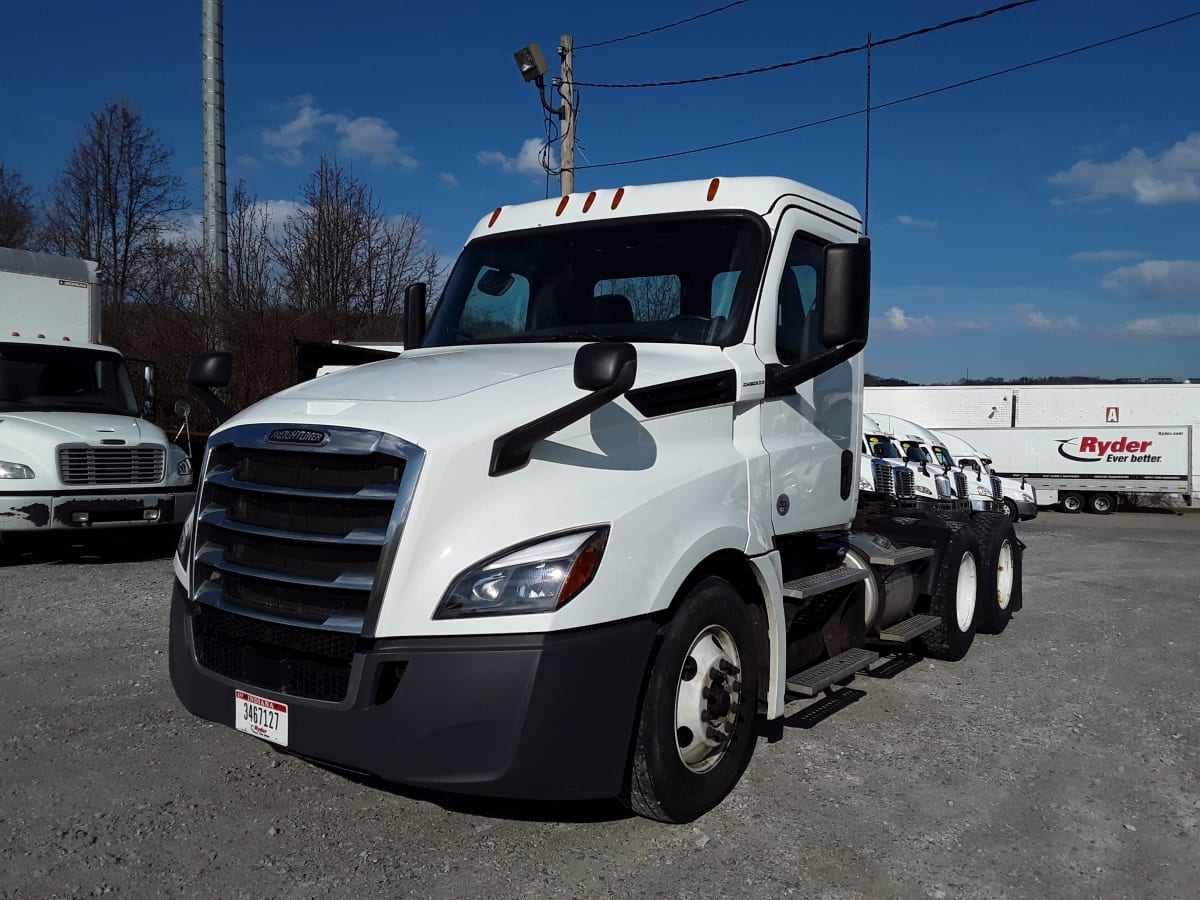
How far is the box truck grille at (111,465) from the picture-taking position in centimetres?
1027

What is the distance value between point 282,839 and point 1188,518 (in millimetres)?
31890

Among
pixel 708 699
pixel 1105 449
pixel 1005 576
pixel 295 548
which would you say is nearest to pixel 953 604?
pixel 1005 576

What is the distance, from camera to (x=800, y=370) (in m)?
4.65

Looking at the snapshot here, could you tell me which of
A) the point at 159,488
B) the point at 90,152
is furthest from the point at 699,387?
the point at 90,152

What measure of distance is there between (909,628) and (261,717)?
4199 mm

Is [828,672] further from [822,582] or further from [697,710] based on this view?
[697,710]

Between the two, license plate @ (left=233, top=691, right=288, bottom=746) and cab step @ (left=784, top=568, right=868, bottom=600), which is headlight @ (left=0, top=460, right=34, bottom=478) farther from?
cab step @ (left=784, top=568, right=868, bottom=600)

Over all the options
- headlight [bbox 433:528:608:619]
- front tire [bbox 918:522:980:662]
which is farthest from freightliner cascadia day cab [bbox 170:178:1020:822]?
front tire [bbox 918:522:980:662]

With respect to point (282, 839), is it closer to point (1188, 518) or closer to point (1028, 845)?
point (1028, 845)

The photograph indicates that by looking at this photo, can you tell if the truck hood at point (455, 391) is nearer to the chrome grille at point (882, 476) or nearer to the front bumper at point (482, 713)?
the front bumper at point (482, 713)

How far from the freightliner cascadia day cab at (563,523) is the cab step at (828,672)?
36 millimetres

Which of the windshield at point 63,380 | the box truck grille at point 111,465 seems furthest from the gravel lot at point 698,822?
the windshield at point 63,380

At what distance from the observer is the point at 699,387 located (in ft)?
13.7

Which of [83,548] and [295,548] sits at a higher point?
[295,548]
